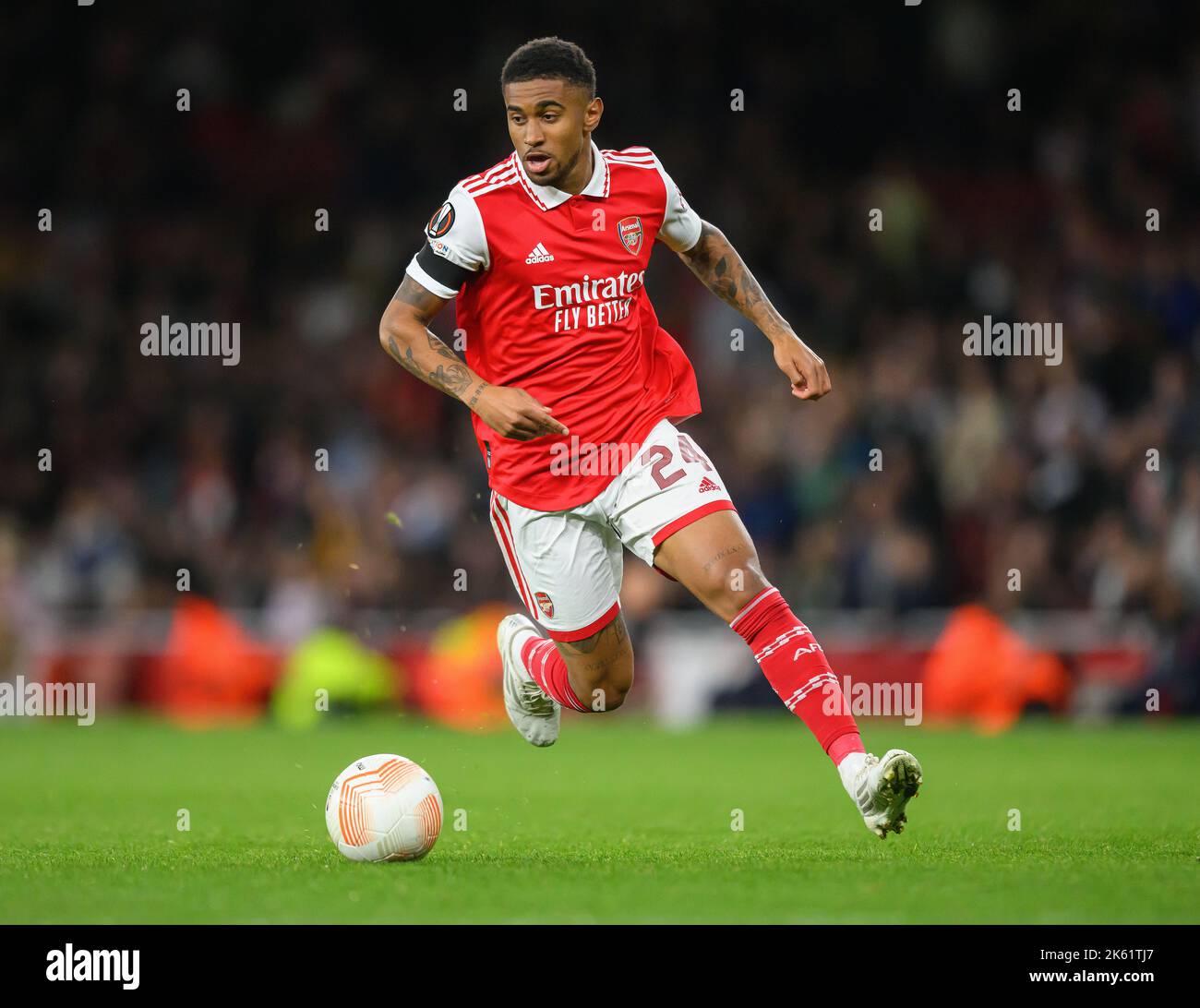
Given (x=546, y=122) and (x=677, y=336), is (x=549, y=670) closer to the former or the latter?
(x=546, y=122)

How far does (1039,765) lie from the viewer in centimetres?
973

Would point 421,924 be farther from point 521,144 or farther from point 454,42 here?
point 454,42

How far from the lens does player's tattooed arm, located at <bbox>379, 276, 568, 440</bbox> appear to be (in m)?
5.63

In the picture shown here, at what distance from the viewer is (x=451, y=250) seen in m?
6.02

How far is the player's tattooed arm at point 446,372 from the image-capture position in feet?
18.5

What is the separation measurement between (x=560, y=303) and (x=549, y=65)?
813 millimetres

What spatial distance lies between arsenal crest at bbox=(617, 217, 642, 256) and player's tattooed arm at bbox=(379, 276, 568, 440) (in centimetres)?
65

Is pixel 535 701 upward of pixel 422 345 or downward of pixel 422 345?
downward

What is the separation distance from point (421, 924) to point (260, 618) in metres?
10.4

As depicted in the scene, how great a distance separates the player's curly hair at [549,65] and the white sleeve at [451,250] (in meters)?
0.44

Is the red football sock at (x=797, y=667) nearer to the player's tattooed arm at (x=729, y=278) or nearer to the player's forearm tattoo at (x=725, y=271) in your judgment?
the player's tattooed arm at (x=729, y=278)

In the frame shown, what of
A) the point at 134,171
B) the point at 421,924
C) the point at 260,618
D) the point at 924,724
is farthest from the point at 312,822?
the point at 134,171

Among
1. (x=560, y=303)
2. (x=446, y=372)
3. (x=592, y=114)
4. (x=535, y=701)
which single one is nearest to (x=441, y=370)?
(x=446, y=372)

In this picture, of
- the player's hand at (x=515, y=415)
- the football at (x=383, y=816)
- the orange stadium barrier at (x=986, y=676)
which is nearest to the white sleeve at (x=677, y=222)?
the player's hand at (x=515, y=415)
